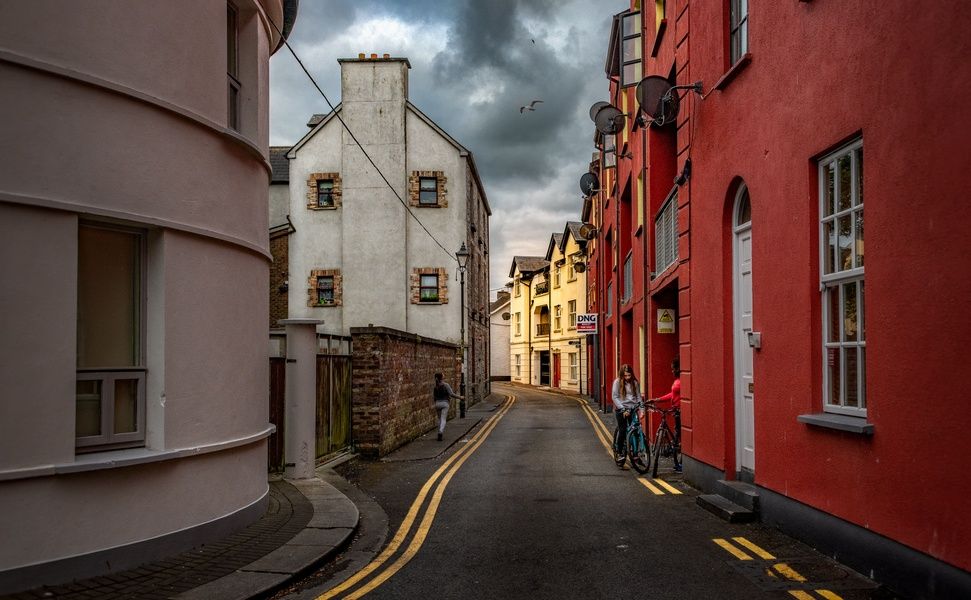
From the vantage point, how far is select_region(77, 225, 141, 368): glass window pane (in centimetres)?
626

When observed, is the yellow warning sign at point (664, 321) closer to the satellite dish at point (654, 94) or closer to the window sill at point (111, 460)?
the satellite dish at point (654, 94)

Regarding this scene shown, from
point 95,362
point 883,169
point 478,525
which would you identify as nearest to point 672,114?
point 883,169

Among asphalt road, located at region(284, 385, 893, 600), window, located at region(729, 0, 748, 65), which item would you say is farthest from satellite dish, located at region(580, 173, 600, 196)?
window, located at region(729, 0, 748, 65)

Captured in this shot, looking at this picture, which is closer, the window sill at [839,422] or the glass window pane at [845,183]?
the window sill at [839,422]

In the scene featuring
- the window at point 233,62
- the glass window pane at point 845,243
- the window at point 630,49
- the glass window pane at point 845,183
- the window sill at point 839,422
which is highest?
the window at point 630,49

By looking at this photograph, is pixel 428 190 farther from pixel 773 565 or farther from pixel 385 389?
pixel 773 565

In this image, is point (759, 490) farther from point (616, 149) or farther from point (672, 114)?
point (616, 149)

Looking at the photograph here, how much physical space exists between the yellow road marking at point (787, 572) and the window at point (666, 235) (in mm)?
7265

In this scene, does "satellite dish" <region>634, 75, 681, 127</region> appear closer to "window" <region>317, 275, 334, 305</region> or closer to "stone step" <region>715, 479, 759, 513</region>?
"stone step" <region>715, 479, 759, 513</region>

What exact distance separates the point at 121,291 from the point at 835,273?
6.29 meters

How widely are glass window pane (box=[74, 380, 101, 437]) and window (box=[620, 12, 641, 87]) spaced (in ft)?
46.7

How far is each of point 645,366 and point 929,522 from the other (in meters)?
11.7

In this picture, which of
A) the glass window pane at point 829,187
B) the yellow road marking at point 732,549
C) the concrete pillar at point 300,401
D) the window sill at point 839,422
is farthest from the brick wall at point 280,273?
the glass window pane at point 829,187

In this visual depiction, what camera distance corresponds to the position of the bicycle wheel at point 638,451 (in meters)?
12.3
